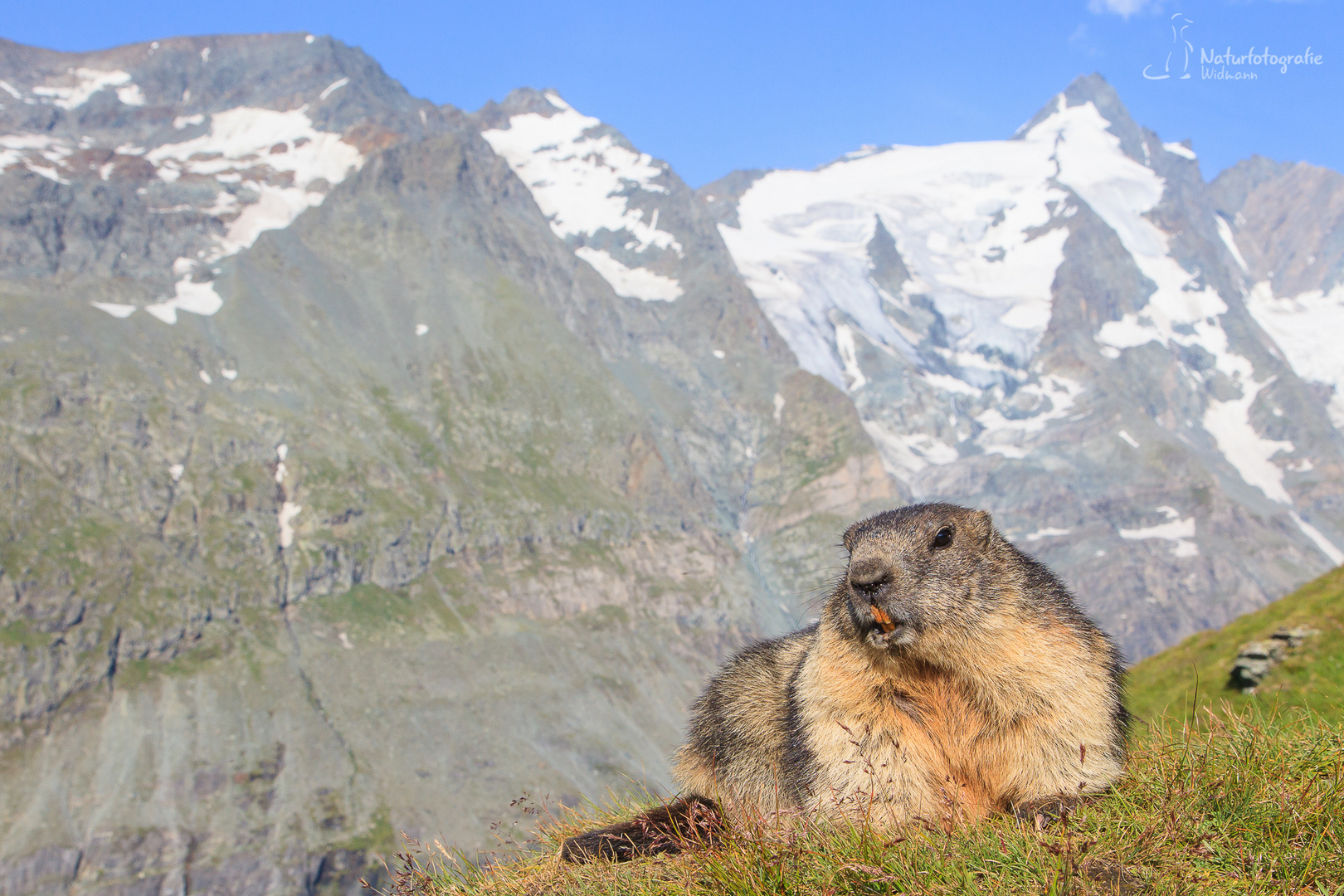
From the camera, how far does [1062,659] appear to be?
8320mm

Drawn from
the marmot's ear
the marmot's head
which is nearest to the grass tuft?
the marmot's head

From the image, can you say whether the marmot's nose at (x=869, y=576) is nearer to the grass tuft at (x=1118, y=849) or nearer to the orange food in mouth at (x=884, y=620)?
the orange food in mouth at (x=884, y=620)

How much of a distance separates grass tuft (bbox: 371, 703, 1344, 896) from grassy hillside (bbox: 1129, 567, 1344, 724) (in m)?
3.63

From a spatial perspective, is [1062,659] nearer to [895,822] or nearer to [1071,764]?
[1071,764]

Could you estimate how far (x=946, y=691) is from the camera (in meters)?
8.52

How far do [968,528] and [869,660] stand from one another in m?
1.59

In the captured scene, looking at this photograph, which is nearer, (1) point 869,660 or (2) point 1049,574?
(1) point 869,660

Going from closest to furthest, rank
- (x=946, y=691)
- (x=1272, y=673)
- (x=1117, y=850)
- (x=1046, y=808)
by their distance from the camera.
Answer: (x=1117, y=850), (x=1046, y=808), (x=946, y=691), (x=1272, y=673)

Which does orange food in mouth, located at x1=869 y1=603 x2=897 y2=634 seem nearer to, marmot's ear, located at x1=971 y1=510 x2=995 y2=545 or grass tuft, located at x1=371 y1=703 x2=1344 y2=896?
marmot's ear, located at x1=971 y1=510 x2=995 y2=545

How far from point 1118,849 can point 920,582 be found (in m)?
2.70

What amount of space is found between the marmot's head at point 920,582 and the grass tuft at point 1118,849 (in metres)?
1.58

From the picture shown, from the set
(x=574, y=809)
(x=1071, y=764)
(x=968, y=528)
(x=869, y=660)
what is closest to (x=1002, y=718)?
(x=1071, y=764)

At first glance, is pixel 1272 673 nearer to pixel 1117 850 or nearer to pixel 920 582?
pixel 920 582

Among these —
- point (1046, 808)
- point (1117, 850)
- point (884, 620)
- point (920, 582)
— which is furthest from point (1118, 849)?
point (920, 582)
